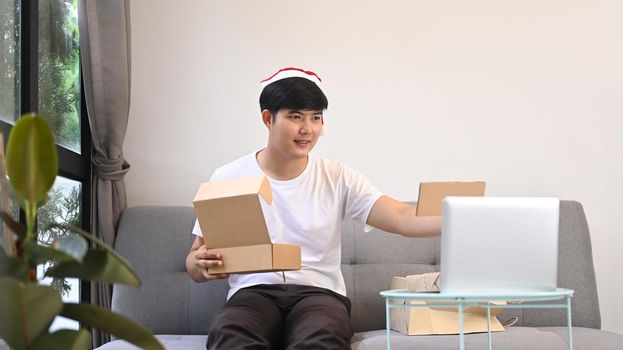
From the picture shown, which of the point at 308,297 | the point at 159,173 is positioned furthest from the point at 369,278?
the point at 159,173

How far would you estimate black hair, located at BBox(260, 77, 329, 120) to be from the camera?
8.46 feet

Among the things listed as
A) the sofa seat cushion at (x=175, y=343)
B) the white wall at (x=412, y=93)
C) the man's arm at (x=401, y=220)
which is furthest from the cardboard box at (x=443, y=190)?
the white wall at (x=412, y=93)

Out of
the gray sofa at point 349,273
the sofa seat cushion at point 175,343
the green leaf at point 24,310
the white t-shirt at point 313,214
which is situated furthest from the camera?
the gray sofa at point 349,273

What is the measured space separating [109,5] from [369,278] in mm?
1320

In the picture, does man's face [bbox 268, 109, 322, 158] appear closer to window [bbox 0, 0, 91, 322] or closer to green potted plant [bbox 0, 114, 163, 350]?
window [bbox 0, 0, 91, 322]

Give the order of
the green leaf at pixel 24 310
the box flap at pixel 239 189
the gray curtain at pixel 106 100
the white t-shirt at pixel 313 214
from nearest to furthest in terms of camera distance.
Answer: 1. the green leaf at pixel 24 310
2. the box flap at pixel 239 189
3. the white t-shirt at pixel 313 214
4. the gray curtain at pixel 106 100

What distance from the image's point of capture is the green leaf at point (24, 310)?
985mm

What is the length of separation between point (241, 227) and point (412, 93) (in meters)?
1.36

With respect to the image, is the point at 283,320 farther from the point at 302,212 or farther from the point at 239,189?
the point at 239,189

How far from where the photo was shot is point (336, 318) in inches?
94.0

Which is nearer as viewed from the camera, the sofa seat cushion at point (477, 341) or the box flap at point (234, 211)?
the box flap at point (234, 211)

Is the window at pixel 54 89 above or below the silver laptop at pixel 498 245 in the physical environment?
above

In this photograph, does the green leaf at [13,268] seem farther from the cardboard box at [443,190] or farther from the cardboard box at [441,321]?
the cardboard box at [441,321]

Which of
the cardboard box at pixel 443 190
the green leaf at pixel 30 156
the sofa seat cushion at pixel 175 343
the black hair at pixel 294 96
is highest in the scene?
the black hair at pixel 294 96
